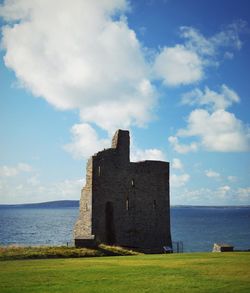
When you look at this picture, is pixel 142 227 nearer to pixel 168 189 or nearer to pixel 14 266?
pixel 168 189

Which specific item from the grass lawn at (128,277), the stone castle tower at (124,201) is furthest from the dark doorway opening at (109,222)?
the grass lawn at (128,277)

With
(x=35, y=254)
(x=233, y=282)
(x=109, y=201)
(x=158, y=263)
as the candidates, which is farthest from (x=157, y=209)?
(x=233, y=282)

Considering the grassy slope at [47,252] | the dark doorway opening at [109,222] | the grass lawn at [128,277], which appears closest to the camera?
the grass lawn at [128,277]

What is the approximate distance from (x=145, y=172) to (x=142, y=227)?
3.82m

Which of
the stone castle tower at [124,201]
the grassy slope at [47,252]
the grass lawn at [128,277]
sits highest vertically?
the stone castle tower at [124,201]

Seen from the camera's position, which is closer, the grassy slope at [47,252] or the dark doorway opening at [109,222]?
the grassy slope at [47,252]

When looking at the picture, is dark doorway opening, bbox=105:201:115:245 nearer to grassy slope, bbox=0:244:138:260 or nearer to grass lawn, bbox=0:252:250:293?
grassy slope, bbox=0:244:138:260

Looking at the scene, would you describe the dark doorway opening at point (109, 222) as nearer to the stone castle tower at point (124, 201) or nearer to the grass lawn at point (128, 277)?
the stone castle tower at point (124, 201)

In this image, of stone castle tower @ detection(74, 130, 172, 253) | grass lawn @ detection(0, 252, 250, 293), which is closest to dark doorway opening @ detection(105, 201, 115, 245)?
stone castle tower @ detection(74, 130, 172, 253)

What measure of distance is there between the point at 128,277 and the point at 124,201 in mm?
17118

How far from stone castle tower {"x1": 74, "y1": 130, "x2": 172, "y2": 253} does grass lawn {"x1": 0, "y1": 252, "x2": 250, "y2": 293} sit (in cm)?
1299

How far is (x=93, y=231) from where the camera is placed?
89.2ft

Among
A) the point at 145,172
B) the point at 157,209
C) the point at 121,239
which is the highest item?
the point at 145,172

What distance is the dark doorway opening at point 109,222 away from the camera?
2817 centimetres
